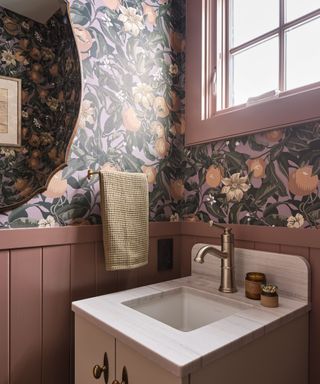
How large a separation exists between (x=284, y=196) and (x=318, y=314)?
363 mm

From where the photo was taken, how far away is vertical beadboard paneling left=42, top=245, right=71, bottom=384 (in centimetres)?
94

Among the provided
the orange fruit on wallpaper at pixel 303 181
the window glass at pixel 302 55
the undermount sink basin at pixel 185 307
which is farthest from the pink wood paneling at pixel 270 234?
the window glass at pixel 302 55

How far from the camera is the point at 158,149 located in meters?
1.24

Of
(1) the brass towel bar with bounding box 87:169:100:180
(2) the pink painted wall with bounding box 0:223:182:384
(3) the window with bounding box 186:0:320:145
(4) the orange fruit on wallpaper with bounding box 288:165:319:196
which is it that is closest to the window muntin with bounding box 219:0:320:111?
(3) the window with bounding box 186:0:320:145

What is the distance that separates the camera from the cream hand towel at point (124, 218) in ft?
3.23

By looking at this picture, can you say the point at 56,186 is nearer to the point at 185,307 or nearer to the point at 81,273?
the point at 81,273

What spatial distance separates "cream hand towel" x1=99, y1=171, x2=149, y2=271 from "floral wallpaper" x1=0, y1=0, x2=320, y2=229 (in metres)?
0.08

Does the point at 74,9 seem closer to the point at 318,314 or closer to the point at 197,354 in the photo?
the point at 197,354

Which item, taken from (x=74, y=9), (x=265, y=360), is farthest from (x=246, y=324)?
(x=74, y=9)

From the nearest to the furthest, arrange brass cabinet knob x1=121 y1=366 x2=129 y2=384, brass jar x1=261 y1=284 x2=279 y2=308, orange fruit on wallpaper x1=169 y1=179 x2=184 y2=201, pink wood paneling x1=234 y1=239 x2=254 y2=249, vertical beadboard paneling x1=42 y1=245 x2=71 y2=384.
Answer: brass cabinet knob x1=121 y1=366 x2=129 y2=384 < brass jar x1=261 y1=284 x2=279 y2=308 < vertical beadboard paneling x1=42 y1=245 x2=71 y2=384 < pink wood paneling x1=234 y1=239 x2=254 y2=249 < orange fruit on wallpaper x1=169 y1=179 x2=184 y2=201

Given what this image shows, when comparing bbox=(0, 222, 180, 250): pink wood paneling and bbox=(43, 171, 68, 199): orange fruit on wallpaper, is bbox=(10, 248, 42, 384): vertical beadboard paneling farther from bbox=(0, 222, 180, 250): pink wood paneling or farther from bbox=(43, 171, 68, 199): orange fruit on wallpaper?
bbox=(43, 171, 68, 199): orange fruit on wallpaper

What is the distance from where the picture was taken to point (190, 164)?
1.27 meters

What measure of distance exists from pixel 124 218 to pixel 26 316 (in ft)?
1.39

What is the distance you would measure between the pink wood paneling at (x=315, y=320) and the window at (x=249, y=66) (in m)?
0.42
